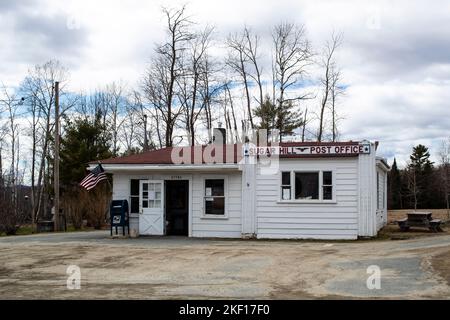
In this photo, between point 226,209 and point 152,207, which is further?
point 152,207

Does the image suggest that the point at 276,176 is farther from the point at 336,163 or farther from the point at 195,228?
the point at 195,228

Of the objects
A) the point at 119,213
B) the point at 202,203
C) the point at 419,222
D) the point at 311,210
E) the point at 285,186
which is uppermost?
the point at 285,186

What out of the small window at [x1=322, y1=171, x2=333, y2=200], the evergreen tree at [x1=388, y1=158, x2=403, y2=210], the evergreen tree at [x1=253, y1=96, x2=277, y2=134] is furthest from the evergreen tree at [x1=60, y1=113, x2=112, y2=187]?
the evergreen tree at [x1=388, y1=158, x2=403, y2=210]

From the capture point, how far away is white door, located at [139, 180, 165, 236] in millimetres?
20344

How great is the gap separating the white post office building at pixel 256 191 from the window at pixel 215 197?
0.04 meters

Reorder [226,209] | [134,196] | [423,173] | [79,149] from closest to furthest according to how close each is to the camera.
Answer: [226,209], [134,196], [79,149], [423,173]

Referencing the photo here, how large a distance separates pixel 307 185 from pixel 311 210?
2.92 ft

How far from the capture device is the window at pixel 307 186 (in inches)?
747

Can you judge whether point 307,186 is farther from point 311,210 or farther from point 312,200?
point 311,210

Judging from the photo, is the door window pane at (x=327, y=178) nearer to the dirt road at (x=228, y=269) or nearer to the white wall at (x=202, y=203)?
the dirt road at (x=228, y=269)

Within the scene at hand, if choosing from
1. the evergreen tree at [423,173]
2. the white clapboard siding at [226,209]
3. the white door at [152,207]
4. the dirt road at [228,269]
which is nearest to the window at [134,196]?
the white door at [152,207]

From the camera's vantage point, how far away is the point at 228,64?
4438cm

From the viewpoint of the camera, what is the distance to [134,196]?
68.1 feet

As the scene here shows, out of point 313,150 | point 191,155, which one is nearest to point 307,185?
point 313,150
